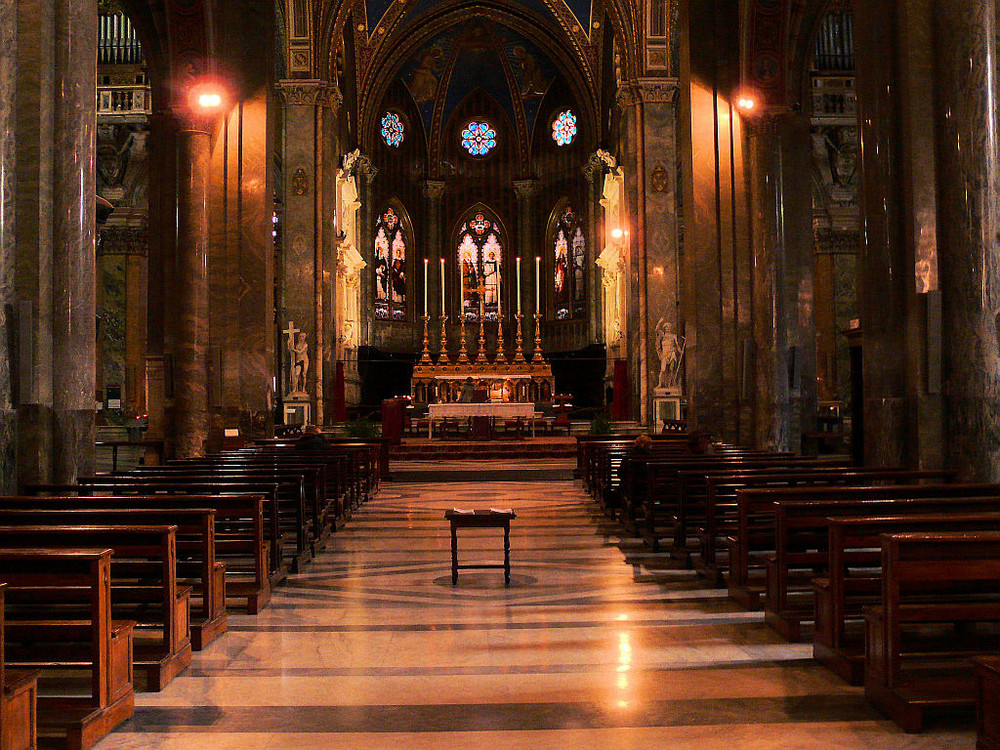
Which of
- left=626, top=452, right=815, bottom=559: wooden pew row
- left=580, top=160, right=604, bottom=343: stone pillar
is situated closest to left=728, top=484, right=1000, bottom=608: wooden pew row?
left=626, top=452, right=815, bottom=559: wooden pew row

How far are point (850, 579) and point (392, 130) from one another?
124 feet

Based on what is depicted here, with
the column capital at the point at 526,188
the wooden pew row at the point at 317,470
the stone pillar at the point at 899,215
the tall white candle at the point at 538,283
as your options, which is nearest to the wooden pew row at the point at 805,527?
the stone pillar at the point at 899,215

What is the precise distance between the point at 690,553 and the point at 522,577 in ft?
5.69

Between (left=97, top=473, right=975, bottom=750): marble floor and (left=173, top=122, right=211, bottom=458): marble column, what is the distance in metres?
7.30

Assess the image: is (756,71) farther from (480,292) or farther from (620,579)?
(480,292)

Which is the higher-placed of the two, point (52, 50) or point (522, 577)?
point (52, 50)

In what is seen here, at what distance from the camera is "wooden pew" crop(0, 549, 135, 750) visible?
434 cm

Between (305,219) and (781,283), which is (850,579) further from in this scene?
(305,219)

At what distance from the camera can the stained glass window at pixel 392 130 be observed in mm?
40500

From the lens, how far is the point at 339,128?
31.5 m

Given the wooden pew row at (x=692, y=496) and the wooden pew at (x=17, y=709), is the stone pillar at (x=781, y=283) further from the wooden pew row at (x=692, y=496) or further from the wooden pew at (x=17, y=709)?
the wooden pew at (x=17, y=709)

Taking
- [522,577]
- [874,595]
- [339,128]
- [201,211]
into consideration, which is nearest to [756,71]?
[201,211]

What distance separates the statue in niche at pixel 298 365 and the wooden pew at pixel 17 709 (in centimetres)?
2195

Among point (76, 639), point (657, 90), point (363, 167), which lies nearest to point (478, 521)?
point (76, 639)
